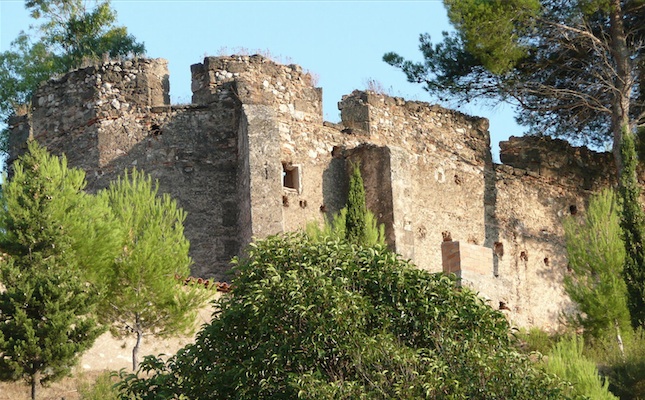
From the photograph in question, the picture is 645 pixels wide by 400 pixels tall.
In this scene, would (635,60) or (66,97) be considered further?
(635,60)

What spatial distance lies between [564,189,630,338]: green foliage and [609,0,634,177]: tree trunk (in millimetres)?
1474

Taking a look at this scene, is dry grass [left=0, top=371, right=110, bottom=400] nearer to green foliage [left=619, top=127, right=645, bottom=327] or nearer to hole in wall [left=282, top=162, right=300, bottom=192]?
hole in wall [left=282, top=162, right=300, bottom=192]

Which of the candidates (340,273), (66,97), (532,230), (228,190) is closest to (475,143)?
(532,230)

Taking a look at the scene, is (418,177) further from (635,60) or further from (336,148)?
(635,60)

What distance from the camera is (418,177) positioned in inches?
1193

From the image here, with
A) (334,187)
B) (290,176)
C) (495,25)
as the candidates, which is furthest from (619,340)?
(495,25)

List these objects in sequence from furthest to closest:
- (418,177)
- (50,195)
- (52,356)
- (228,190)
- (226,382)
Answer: (418,177) → (228,190) → (50,195) → (52,356) → (226,382)

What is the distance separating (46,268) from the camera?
22.3 meters

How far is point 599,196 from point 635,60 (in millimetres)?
3131

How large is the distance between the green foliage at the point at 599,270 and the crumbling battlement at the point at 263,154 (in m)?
1.50

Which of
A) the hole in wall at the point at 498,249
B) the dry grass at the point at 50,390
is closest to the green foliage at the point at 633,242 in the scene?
the hole in wall at the point at 498,249

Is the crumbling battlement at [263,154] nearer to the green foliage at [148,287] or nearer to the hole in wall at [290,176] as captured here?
the hole in wall at [290,176]

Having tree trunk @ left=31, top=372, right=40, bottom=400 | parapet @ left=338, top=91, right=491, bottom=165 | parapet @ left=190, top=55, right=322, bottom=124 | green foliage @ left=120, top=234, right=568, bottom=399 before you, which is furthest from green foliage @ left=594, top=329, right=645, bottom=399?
tree trunk @ left=31, top=372, right=40, bottom=400

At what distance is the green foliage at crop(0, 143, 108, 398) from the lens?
834 inches
